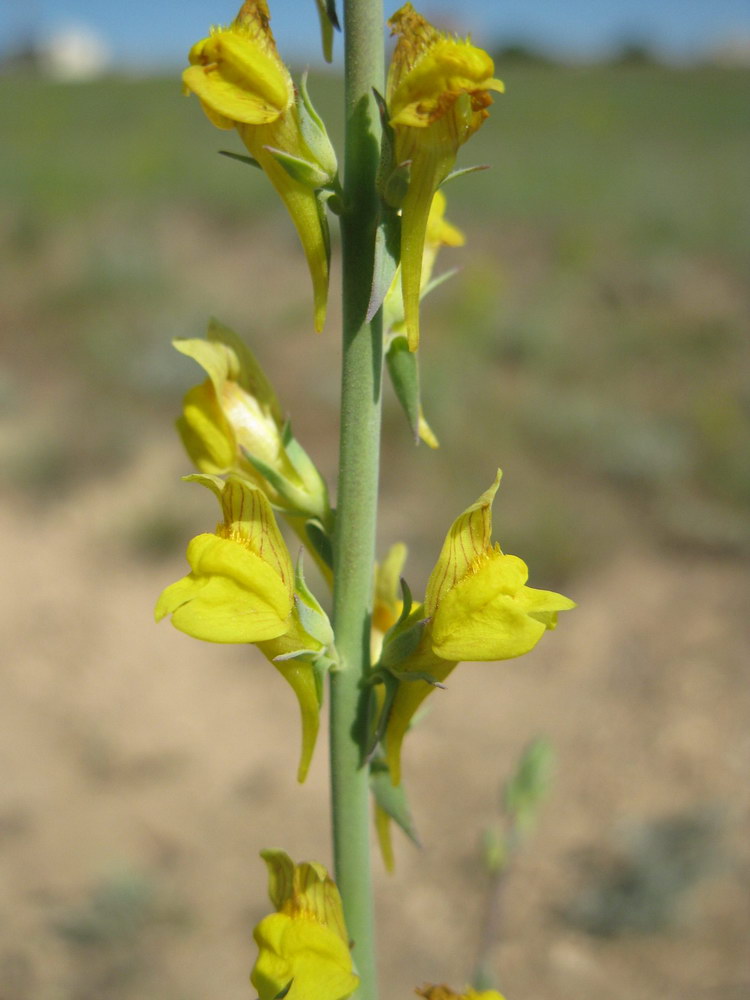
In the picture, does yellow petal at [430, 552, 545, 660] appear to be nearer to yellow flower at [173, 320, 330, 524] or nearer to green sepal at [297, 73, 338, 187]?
yellow flower at [173, 320, 330, 524]

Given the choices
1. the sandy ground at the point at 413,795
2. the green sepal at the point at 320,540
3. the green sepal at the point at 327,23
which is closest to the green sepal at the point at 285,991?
the green sepal at the point at 320,540

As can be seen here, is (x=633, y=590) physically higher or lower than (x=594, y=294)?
lower

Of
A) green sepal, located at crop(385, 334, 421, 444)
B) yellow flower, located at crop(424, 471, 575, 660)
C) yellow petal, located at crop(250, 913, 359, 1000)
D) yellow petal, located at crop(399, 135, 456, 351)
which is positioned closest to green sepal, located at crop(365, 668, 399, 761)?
yellow flower, located at crop(424, 471, 575, 660)

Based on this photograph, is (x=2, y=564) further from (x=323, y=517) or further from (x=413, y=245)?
(x=413, y=245)

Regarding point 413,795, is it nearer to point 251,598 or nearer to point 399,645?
point 399,645

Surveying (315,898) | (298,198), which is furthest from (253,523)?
(315,898)

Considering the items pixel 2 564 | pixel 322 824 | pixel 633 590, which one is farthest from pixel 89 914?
pixel 633 590
